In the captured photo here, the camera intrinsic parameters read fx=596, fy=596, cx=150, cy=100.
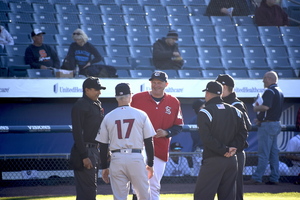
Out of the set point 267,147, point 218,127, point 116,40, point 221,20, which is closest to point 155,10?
point 221,20

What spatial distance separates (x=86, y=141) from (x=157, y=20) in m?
9.05

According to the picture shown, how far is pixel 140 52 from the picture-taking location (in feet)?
45.0

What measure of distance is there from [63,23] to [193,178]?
571 centimetres

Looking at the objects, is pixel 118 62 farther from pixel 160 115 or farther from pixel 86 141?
pixel 86 141

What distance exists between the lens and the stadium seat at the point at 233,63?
13.8 m

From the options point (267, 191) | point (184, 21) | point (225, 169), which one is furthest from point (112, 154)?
point (184, 21)

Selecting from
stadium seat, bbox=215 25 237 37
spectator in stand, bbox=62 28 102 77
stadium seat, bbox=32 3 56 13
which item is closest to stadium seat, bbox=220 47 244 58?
stadium seat, bbox=215 25 237 37

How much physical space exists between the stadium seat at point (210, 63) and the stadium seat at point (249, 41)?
40.7 inches

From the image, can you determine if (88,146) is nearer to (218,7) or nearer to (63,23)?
(63,23)

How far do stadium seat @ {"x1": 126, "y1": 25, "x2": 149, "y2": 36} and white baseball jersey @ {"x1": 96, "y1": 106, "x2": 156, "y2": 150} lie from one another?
28.2 ft

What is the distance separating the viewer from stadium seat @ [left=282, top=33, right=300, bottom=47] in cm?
1488

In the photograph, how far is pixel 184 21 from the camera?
15.2 m

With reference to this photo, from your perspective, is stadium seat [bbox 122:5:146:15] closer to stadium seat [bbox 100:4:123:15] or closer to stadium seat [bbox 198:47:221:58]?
stadium seat [bbox 100:4:123:15]

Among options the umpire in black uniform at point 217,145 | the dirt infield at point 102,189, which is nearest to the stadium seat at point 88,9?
the dirt infield at point 102,189
